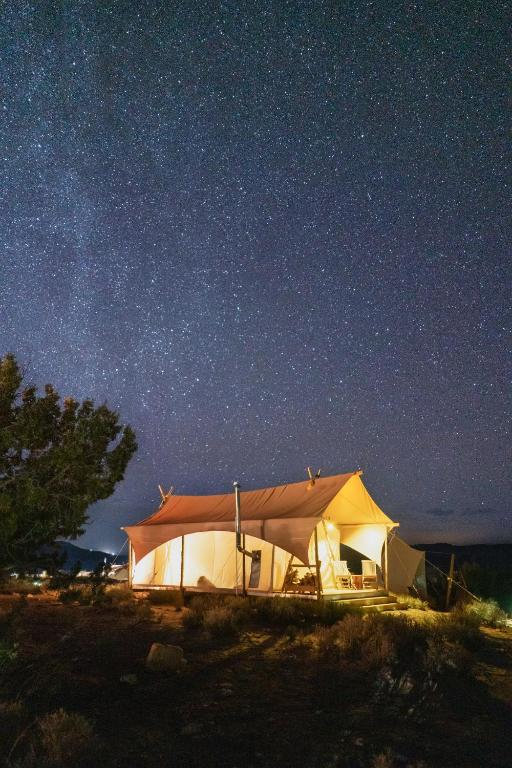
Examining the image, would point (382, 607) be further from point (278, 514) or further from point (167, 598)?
point (167, 598)

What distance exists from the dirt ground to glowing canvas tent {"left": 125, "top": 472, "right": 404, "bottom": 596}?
6006 mm

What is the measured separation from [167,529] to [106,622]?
6363mm

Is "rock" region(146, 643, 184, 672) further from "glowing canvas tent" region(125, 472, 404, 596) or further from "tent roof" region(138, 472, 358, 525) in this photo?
"tent roof" region(138, 472, 358, 525)

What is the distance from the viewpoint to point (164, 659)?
8.59 m

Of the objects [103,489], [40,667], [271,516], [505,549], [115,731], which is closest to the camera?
[115,731]

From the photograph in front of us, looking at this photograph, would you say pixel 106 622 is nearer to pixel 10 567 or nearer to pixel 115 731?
pixel 10 567

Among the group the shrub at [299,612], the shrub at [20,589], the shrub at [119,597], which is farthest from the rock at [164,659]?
the shrub at [20,589]

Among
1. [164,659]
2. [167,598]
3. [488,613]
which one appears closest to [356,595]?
[488,613]

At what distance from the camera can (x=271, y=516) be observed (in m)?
16.6

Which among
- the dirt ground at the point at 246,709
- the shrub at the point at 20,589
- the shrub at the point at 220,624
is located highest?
the shrub at the point at 20,589

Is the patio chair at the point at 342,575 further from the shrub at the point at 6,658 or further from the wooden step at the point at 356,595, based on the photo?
the shrub at the point at 6,658

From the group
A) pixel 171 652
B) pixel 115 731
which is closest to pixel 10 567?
pixel 171 652

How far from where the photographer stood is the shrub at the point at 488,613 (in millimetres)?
14594

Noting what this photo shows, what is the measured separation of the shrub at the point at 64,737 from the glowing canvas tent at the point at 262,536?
9950 mm
